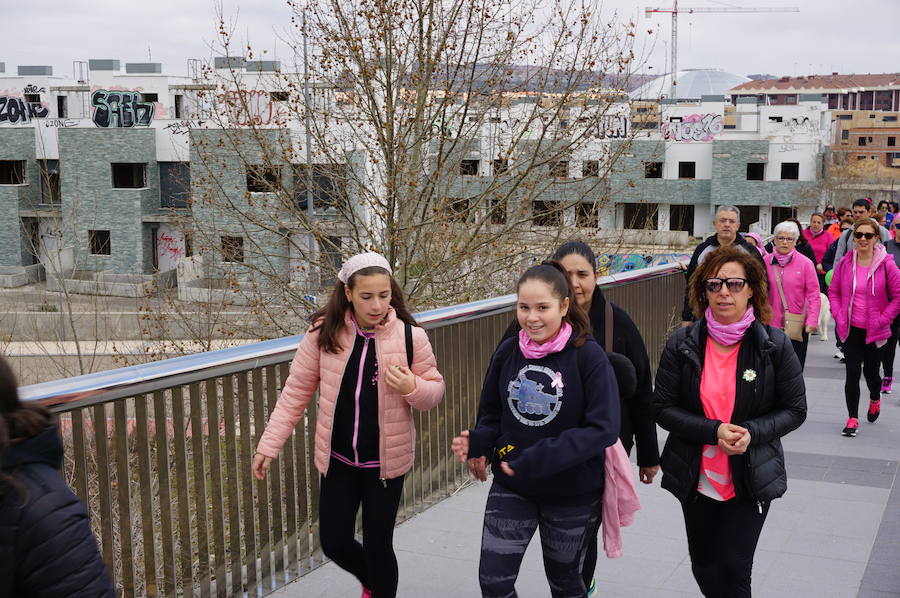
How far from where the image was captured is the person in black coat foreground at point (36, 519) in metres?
2.11

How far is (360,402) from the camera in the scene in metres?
4.08

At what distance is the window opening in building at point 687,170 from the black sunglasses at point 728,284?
247 feet

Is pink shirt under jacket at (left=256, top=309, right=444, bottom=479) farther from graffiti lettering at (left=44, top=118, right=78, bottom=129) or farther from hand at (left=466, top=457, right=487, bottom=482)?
graffiti lettering at (left=44, top=118, right=78, bottom=129)

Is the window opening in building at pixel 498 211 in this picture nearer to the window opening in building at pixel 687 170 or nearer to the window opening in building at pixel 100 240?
the window opening in building at pixel 100 240

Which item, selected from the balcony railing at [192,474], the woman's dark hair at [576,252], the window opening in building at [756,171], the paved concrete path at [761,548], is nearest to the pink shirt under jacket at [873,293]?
the paved concrete path at [761,548]

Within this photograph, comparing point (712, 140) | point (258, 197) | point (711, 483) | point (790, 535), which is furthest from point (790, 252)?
A: point (712, 140)

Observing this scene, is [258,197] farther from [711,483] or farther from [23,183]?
[23,183]

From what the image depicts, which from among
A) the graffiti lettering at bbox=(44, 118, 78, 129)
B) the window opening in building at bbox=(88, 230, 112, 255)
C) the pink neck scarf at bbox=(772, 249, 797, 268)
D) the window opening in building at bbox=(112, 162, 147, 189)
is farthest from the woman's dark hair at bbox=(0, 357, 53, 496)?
the graffiti lettering at bbox=(44, 118, 78, 129)

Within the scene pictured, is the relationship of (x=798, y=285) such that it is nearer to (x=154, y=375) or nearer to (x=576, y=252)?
(x=576, y=252)

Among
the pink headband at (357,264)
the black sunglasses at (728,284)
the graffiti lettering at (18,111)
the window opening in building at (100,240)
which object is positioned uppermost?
the graffiti lettering at (18,111)

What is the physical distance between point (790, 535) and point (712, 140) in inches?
2927

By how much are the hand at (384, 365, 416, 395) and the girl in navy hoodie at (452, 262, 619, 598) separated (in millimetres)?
335

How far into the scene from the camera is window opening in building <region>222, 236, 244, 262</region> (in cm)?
1611

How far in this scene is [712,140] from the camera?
7662cm
